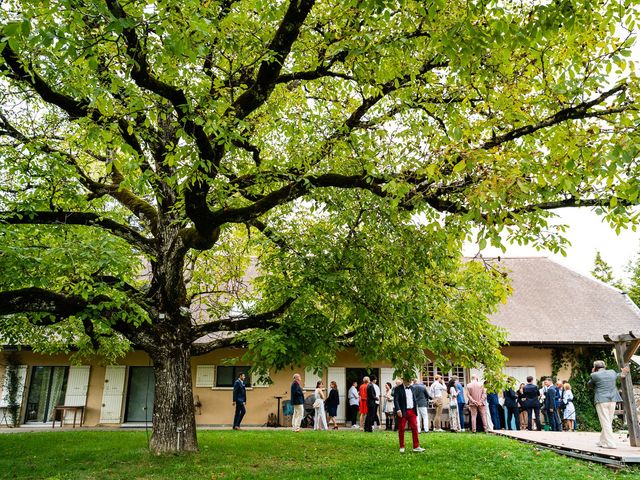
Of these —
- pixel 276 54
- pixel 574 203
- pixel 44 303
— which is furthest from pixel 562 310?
pixel 44 303

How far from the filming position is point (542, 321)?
21391mm

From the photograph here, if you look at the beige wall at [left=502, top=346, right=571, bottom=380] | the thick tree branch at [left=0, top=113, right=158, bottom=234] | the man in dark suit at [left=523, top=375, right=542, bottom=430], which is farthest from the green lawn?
the beige wall at [left=502, top=346, right=571, bottom=380]

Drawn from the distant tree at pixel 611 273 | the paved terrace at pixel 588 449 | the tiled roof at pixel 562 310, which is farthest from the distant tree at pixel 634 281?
the paved terrace at pixel 588 449

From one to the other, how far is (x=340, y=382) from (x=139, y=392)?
860cm

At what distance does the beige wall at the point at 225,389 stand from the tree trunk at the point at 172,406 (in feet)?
32.0

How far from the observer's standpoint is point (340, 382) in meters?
21.3

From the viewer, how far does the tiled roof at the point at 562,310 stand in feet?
67.6

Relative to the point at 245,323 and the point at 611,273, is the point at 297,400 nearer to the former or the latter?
the point at 245,323

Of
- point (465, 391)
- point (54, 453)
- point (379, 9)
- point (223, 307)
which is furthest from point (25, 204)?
point (465, 391)

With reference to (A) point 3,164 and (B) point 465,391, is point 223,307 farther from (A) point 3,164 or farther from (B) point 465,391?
(B) point 465,391

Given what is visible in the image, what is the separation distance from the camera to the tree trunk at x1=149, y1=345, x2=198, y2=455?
1091 cm

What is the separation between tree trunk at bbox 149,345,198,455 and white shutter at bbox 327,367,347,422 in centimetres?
1051

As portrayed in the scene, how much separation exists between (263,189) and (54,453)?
8073 mm

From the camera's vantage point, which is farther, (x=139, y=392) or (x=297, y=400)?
(x=139, y=392)
